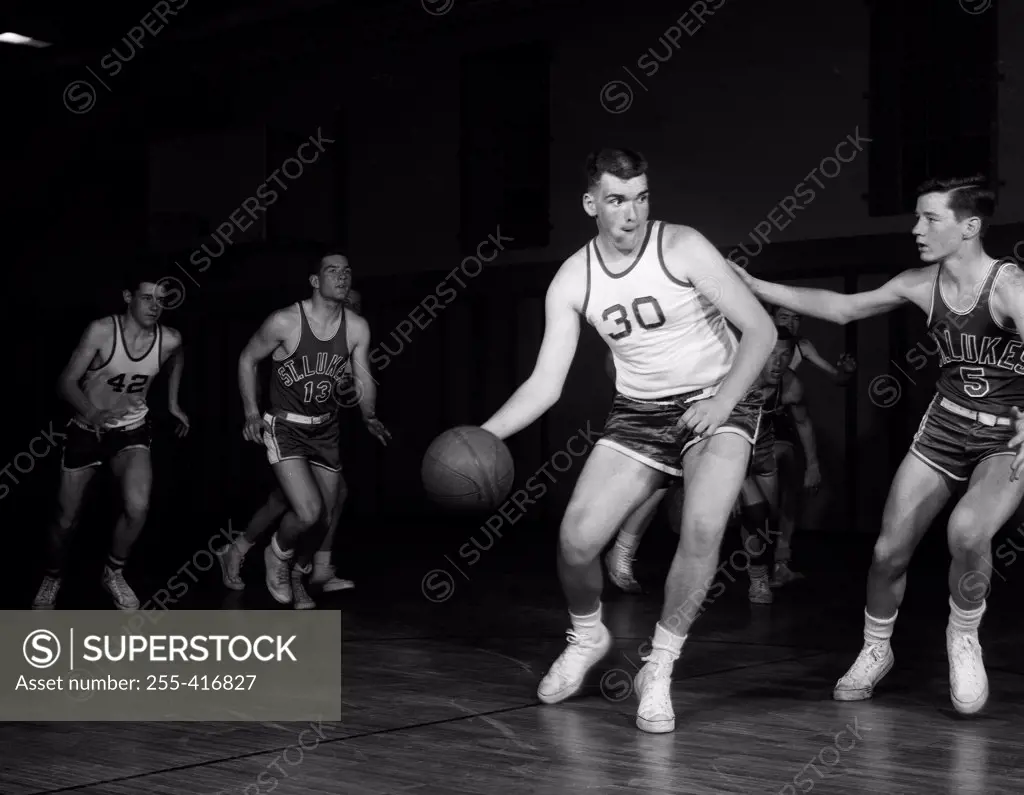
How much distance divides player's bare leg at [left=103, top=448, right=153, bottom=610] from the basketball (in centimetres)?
307

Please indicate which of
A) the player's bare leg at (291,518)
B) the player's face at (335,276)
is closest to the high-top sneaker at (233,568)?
the player's bare leg at (291,518)

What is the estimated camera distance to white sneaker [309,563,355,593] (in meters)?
7.55

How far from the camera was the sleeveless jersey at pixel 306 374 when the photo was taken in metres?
6.76

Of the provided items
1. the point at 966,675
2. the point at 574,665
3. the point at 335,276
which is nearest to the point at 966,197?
the point at 966,675

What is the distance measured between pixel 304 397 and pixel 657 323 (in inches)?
120

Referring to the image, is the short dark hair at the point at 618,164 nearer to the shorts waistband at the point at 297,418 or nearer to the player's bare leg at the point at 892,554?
the player's bare leg at the point at 892,554

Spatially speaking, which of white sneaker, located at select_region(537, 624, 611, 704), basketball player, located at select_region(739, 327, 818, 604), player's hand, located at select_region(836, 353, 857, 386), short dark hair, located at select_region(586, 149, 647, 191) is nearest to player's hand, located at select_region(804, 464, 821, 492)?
basketball player, located at select_region(739, 327, 818, 604)

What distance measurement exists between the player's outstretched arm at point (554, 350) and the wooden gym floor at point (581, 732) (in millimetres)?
1009

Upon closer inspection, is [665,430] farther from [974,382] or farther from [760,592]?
[760,592]

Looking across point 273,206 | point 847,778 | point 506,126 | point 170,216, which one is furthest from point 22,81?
point 847,778

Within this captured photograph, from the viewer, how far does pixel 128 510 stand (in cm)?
652

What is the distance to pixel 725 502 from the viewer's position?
4027mm

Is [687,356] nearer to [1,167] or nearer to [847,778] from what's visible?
[847,778]

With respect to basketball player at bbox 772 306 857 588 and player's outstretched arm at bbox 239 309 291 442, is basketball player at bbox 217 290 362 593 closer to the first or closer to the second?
player's outstretched arm at bbox 239 309 291 442
